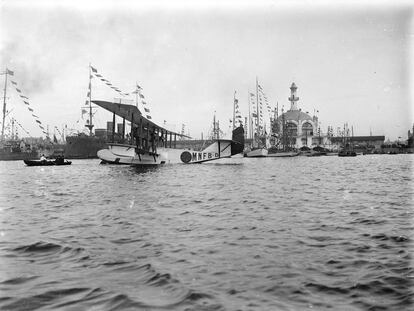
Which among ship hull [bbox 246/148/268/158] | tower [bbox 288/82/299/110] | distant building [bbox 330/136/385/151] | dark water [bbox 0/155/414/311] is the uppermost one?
tower [bbox 288/82/299/110]

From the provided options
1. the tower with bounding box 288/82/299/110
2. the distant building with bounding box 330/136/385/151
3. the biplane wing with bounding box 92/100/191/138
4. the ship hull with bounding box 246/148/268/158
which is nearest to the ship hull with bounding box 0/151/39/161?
the ship hull with bounding box 246/148/268/158

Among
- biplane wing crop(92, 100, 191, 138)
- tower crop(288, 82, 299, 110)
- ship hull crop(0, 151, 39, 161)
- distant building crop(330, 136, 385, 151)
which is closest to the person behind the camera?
biplane wing crop(92, 100, 191, 138)

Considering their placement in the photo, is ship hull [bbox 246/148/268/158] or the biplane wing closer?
the biplane wing

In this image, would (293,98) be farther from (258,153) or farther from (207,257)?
(207,257)

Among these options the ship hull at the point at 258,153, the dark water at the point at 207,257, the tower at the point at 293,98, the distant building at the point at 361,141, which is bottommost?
the dark water at the point at 207,257

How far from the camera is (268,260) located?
22.2 feet

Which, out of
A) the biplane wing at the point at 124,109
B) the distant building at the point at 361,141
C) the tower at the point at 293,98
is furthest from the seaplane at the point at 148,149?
the tower at the point at 293,98

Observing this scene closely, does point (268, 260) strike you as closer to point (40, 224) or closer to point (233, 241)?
point (233, 241)

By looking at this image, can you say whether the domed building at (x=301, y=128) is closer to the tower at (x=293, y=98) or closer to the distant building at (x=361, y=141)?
the tower at (x=293, y=98)

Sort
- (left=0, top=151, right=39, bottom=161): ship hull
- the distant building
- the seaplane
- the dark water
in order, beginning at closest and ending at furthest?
1. the dark water
2. the seaplane
3. (left=0, top=151, right=39, bottom=161): ship hull
4. the distant building

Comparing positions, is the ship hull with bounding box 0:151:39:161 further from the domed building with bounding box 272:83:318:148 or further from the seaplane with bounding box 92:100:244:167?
the domed building with bounding box 272:83:318:148

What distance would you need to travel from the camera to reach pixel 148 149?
43438 millimetres

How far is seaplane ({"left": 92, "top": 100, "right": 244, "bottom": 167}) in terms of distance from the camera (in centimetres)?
3872

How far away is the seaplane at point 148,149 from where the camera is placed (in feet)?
127
